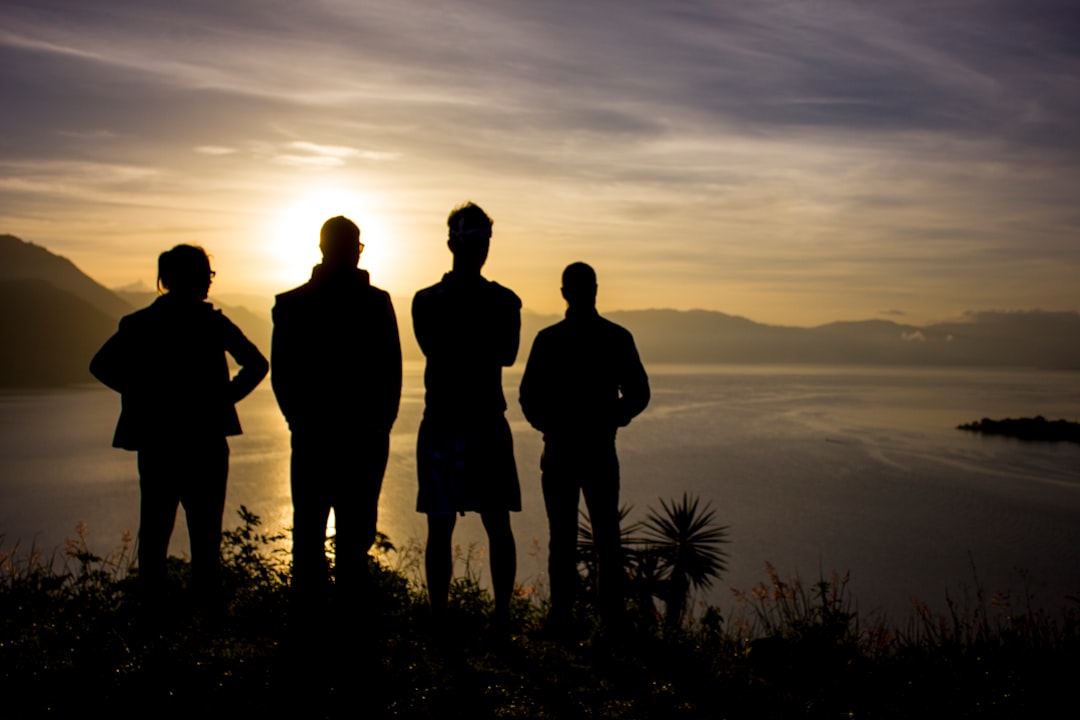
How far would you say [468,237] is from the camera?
166 inches

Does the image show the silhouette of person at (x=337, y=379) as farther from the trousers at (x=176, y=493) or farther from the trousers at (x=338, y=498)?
the trousers at (x=176, y=493)

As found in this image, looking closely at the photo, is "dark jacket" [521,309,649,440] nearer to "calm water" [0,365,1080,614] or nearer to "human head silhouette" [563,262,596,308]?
"human head silhouette" [563,262,596,308]

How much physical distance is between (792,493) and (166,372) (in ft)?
198

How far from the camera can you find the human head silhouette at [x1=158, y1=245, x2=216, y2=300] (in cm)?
428

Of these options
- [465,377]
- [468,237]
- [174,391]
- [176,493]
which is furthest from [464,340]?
[176,493]

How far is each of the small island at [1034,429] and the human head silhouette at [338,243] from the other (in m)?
103

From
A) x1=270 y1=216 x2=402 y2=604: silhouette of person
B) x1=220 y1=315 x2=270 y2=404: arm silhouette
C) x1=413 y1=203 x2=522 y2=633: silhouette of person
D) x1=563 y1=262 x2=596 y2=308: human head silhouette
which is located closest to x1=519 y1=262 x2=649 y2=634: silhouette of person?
x1=563 y1=262 x2=596 y2=308: human head silhouette

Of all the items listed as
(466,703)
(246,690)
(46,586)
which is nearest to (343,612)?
(246,690)

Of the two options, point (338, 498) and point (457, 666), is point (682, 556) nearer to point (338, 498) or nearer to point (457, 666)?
point (457, 666)

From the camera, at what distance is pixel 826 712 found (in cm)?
395

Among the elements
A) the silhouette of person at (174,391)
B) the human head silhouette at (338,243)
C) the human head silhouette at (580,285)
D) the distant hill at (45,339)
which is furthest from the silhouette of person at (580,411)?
the distant hill at (45,339)

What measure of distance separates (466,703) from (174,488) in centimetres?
203

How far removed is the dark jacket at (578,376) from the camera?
16.0ft

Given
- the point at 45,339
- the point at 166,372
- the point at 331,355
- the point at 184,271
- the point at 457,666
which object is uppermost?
the point at 45,339
